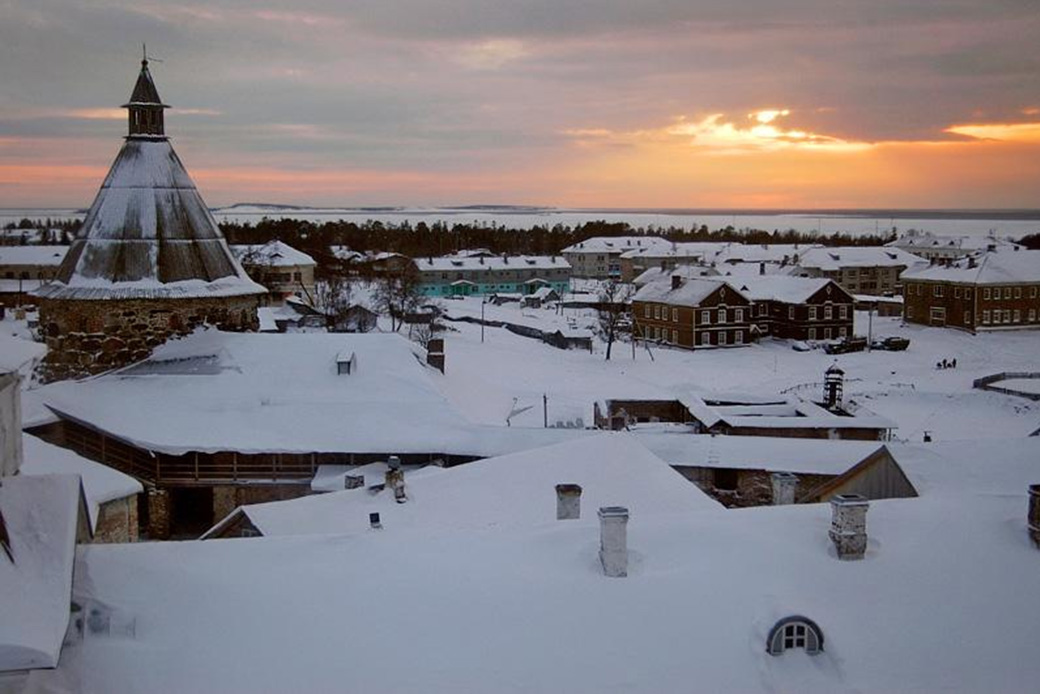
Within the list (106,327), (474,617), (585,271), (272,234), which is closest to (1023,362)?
(106,327)

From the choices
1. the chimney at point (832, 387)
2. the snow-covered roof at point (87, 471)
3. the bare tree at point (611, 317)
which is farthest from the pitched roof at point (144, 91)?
the bare tree at point (611, 317)

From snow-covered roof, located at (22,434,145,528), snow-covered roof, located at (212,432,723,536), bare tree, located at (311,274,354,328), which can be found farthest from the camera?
bare tree, located at (311,274,354,328)

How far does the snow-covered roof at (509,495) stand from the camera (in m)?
17.2

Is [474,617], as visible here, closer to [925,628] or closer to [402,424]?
[925,628]

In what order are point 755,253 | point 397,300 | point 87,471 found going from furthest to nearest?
1. point 755,253
2. point 397,300
3. point 87,471

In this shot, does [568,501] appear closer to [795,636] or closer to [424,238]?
[795,636]

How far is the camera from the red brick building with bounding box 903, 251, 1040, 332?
6500 centimetres

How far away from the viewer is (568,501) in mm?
15695

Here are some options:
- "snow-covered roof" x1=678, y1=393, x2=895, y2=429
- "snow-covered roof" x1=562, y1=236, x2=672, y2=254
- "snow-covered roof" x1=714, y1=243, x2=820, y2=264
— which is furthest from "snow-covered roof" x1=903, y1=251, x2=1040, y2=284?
"snow-covered roof" x1=562, y1=236, x2=672, y2=254

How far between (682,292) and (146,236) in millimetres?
39312

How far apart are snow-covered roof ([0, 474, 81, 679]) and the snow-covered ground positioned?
58.1 ft

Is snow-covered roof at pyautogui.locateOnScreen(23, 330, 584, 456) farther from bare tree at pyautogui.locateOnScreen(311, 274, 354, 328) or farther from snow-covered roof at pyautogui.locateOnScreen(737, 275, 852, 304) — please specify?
snow-covered roof at pyautogui.locateOnScreen(737, 275, 852, 304)

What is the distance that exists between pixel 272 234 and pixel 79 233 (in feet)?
369

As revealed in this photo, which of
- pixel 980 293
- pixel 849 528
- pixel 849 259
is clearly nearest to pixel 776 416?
pixel 849 528
